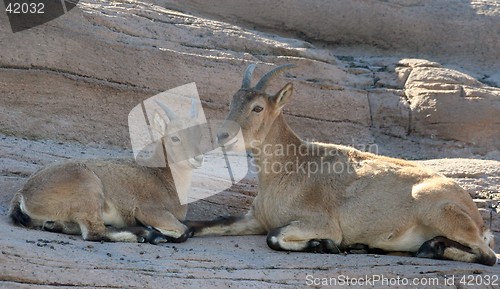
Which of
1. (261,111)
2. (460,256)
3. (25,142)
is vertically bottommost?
(25,142)

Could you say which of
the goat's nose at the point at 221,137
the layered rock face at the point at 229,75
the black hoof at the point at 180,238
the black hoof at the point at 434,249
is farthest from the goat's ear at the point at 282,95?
the layered rock face at the point at 229,75

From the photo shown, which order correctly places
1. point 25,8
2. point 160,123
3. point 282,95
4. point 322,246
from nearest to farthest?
1. point 322,246
2. point 282,95
3. point 160,123
4. point 25,8

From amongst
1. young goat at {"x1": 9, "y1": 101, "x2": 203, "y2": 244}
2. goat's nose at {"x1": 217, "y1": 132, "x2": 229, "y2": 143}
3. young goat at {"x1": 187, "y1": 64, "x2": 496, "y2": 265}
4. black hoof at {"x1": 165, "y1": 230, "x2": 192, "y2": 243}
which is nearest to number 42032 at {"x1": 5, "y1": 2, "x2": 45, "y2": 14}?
young goat at {"x1": 9, "y1": 101, "x2": 203, "y2": 244}

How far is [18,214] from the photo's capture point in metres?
7.75

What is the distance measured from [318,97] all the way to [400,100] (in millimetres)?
1150

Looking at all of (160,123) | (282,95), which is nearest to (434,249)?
(282,95)

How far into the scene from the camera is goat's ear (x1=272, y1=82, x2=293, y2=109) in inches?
341

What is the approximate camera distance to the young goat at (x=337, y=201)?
8.04 m

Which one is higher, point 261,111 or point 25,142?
point 261,111

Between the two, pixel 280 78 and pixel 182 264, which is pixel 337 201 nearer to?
pixel 182 264

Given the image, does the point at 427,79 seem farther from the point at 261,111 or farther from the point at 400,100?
the point at 261,111

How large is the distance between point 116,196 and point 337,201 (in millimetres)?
1993

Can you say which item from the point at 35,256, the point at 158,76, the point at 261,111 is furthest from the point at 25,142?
the point at 35,256

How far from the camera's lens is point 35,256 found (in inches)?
259
